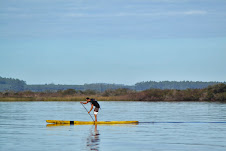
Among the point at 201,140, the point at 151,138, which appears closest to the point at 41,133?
the point at 151,138

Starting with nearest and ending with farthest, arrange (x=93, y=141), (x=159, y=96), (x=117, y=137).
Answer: (x=93, y=141) → (x=117, y=137) → (x=159, y=96)

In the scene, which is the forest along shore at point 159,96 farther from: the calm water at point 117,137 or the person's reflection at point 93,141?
the person's reflection at point 93,141

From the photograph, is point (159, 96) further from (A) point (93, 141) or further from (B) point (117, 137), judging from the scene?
(A) point (93, 141)

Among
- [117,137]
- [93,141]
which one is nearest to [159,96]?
[117,137]

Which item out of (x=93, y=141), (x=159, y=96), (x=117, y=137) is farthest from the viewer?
(x=159, y=96)

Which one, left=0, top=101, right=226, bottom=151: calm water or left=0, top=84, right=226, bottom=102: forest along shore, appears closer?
left=0, top=101, right=226, bottom=151: calm water

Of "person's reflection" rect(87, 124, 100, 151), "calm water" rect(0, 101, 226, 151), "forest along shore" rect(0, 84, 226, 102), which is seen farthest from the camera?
"forest along shore" rect(0, 84, 226, 102)

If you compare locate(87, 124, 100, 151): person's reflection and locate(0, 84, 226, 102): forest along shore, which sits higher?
locate(0, 84, 226, 102): forest along shore

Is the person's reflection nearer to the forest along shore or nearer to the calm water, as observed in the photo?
the calm water

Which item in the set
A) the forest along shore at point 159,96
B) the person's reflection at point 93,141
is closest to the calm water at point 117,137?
the person's reflection at point 93,141

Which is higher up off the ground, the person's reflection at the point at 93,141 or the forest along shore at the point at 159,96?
the forest along shore at the point at 159,96

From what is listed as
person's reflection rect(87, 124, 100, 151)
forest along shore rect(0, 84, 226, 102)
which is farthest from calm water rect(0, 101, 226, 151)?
forest along shore rect(0, 84, 226, 102)

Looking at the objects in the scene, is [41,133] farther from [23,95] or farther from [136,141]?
[23,95]

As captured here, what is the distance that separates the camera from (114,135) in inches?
1108
